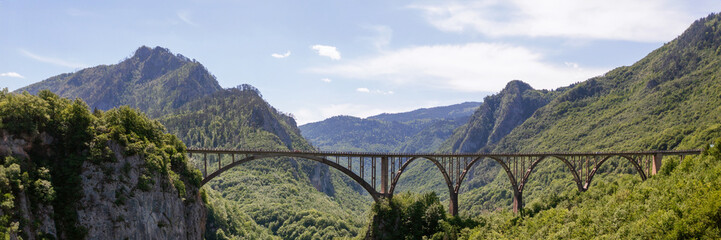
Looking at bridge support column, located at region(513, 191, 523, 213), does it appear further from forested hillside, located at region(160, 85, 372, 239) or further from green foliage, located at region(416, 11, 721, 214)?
green foliage, located at region(416, 11, 721, 214)

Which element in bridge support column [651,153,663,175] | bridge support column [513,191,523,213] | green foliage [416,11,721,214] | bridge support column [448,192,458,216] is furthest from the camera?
green foliage [416,11,721,214]

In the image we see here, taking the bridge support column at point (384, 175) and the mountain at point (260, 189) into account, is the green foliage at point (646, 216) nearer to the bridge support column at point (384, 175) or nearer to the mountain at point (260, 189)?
the bridge support column at point (384, 175)

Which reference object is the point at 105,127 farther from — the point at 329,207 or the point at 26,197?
the point at 329,207

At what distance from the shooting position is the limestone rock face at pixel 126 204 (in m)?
49.2

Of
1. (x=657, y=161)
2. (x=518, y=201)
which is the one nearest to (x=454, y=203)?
(x=518, y=201)

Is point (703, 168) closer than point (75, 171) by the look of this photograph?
Yes

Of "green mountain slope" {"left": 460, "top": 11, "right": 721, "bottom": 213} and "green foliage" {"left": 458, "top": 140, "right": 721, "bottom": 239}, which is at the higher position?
"green mountain slope" {"left": 460, "top": 11, "right": 721, "bottom": 213}

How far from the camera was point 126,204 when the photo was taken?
5144 centimetres

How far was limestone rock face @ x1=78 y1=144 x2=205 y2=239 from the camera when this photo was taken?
4925cm

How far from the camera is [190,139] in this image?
17512 centimetres

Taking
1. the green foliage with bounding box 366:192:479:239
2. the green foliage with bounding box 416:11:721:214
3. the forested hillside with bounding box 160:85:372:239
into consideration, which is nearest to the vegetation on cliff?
the green foliage with bounding box 366:192:479:239

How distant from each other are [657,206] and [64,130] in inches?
2326

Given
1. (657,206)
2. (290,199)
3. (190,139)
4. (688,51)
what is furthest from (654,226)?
(688,51)

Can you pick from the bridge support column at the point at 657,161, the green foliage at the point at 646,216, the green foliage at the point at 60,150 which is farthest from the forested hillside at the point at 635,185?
the green foliage at the point at 60,150
